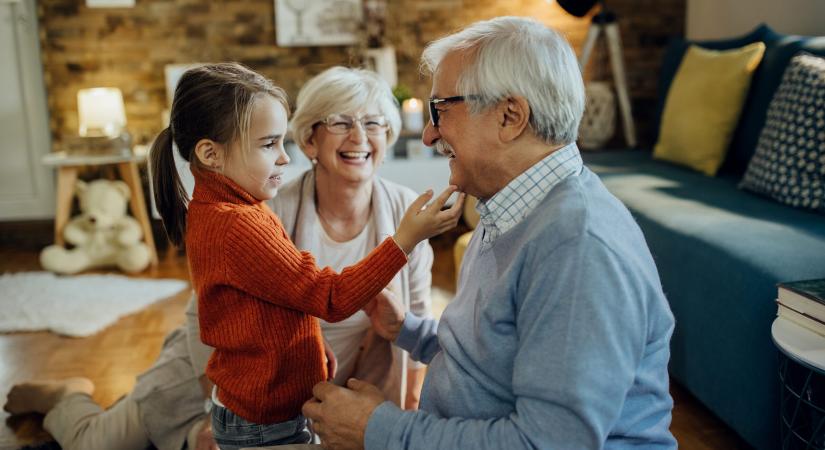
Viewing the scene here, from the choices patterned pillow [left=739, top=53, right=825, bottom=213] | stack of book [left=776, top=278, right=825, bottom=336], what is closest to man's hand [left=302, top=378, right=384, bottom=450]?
stack of book [left=776, top=278, right=825, bottom=336]

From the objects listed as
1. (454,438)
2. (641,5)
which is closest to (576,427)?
(454,438)

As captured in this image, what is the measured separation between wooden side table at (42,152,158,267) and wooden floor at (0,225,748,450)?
33.7 inches

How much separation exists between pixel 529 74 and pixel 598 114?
3478 mm

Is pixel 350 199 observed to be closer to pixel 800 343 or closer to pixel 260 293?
pixel 260 293

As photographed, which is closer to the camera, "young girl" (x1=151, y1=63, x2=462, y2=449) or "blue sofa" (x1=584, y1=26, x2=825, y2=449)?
"young girl" (x1=151, y1=63, x2=462, y2=449)

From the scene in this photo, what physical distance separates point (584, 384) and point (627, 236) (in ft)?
0.77

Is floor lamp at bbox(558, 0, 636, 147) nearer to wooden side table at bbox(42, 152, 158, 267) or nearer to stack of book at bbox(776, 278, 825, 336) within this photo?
wooden side table at bbox(42, 152, 158, 267)

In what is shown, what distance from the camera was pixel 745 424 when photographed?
6.28 ft

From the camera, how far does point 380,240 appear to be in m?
1.86

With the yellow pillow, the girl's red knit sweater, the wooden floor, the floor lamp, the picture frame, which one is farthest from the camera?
the picture frame

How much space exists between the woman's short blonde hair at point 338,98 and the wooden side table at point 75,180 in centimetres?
259

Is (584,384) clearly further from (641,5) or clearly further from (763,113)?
(641,5)

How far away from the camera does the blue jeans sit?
1.39 metres

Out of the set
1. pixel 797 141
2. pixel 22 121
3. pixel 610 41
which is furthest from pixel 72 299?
pixel 610 41
